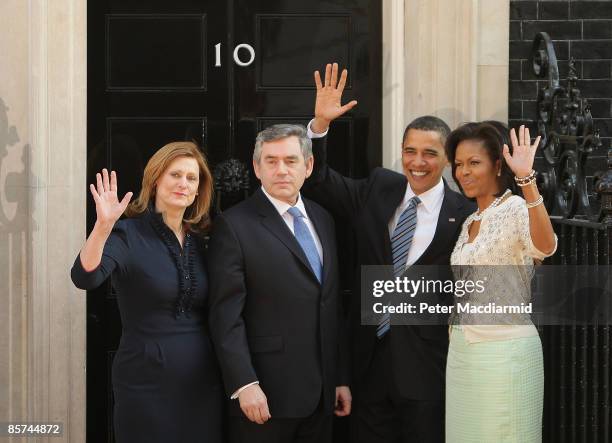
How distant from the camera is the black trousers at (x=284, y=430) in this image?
176 inches

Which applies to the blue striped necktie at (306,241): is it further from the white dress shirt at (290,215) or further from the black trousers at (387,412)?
the black trousers at (387,412)

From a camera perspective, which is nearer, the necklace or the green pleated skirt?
the green pleated skirt

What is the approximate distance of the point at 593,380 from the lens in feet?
14.4

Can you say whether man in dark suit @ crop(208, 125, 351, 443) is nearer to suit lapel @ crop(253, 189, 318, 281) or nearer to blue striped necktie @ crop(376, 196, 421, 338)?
suit lapel @ crop(253, 189, 318, 281)

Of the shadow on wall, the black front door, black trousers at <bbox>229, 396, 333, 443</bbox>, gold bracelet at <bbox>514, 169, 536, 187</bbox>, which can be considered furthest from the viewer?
the black front door

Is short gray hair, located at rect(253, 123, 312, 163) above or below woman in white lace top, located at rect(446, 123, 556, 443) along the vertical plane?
above

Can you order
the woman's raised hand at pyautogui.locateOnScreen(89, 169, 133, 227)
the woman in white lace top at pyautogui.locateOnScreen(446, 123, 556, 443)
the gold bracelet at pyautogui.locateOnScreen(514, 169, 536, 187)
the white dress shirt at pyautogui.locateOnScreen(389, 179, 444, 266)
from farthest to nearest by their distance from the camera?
the white dress shirt at pyautogui.locateOnScreen(389, 179, 444, 266), the woman in white lace top at pyautogui.locateOnScreen(446, 123, 556, 443), the woman's raised hand at pyautogui.locateOnScreen(89, 169, 133, 227), the gold bracelet at pyautogui.locateOnScreen(514, 169, 536, 187)

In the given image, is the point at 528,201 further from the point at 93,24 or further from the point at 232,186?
the point at 93,24

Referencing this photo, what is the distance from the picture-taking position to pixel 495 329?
4262 mm

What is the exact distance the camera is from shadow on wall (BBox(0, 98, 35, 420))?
18.4 feet

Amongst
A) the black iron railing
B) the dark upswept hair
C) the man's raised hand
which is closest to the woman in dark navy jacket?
the man's raised hand

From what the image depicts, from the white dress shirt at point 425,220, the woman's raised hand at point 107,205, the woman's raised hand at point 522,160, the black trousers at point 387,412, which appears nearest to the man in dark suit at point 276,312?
the black trousers at point 387,412

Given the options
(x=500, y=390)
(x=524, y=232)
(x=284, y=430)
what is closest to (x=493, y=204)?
(x=524, y=232)

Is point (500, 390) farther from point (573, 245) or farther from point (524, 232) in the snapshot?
point (573, 245)
